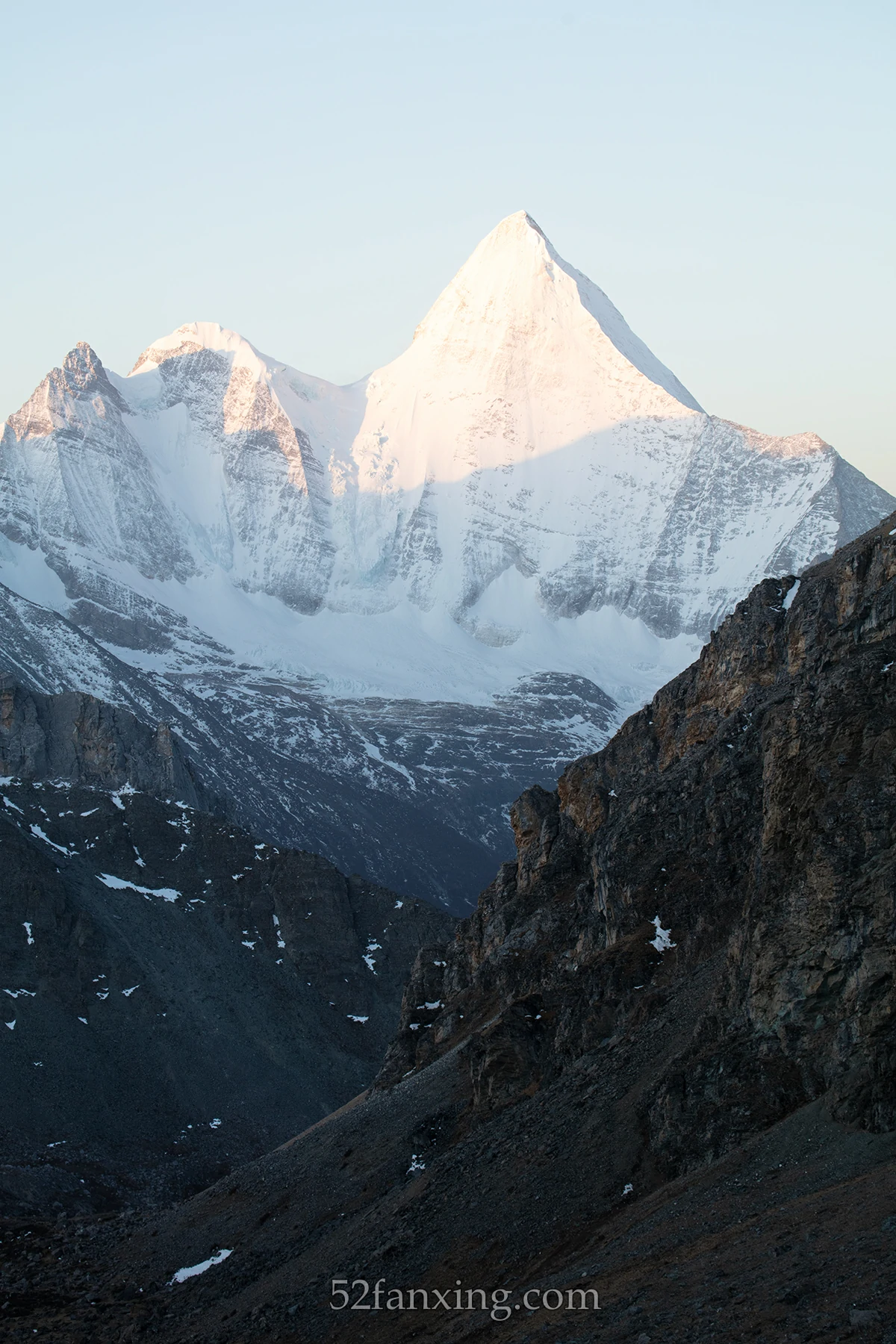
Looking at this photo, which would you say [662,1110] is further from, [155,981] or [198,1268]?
[155,981]

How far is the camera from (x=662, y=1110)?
42.2 metres

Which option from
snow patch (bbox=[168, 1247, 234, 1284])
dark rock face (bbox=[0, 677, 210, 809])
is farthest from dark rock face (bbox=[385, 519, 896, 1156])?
dark rock face (bbox=[0, 677, 210, 809])

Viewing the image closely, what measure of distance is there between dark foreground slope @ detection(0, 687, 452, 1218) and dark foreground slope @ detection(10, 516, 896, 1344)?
35.0 meters

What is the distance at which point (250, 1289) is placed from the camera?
49.4m

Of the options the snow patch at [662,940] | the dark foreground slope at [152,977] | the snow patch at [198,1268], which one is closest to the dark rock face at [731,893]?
the snow patch at [662,940]

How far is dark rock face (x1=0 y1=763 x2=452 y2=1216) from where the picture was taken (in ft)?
357

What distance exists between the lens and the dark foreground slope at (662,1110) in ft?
101

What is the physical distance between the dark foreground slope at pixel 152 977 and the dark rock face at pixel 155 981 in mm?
188

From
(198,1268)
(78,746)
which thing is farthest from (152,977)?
(198,1268)

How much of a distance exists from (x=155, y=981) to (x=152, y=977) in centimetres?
62

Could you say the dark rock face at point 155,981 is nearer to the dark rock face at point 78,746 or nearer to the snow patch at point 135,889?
the dark rock face at point 78,746

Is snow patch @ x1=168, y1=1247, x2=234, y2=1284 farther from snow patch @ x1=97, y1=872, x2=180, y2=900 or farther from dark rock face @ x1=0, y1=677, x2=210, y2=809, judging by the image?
dark rock face @ x1=0, y1=677, x2=210, y2=809

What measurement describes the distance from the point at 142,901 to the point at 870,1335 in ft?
428

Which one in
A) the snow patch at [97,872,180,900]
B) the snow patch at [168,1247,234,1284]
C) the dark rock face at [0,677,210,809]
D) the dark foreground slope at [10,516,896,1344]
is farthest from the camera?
the dark rock face at [0,677,210,809]
